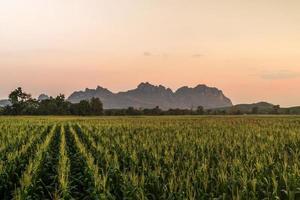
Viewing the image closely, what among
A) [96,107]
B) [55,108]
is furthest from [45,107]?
[96,107]

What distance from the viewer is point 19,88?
142 meters

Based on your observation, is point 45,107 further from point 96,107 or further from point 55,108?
point 96,107

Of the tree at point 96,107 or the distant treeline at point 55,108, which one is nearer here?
the distant treeline at point 55,108

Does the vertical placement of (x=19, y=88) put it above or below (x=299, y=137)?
above

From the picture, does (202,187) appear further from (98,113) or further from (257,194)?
(98,113)

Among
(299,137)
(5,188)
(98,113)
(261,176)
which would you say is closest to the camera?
(261,176)

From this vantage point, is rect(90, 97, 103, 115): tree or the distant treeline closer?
the distant treeline

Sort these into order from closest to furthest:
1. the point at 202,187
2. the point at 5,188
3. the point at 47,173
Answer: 1. the point at 202,187
2. the point at 5,188
3. the point at 47,173

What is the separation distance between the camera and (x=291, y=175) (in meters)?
9.71

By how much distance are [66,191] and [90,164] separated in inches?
116

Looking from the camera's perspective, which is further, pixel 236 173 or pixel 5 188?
pixel 5 188

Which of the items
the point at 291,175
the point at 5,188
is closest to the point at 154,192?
the point at 291,175

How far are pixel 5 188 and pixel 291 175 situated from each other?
7.27 m

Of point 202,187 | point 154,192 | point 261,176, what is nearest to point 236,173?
point 261,176
